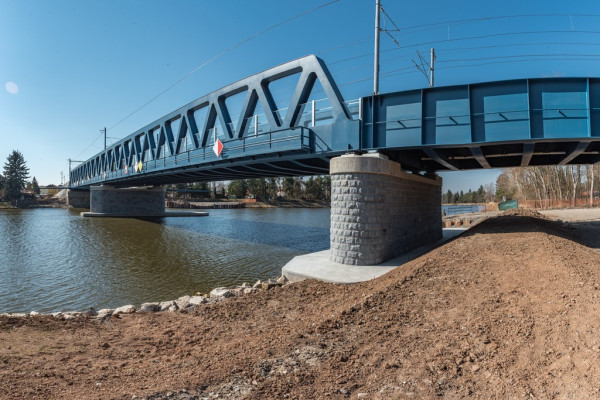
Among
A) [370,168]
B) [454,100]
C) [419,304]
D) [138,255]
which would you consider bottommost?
[138,255]

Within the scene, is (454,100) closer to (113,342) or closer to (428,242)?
(428,242)

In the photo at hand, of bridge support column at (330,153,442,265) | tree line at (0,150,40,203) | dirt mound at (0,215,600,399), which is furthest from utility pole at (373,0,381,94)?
tree line at (0,150,40,203)

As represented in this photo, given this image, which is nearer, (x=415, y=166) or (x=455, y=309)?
(x=455, y=309)

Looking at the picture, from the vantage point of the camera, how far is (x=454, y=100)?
13.5m

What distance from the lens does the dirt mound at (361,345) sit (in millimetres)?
4301

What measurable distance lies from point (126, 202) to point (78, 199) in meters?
43.4

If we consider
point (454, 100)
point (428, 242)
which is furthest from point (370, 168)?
point (428, 242)

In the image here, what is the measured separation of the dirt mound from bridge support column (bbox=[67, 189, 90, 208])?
96155 mm

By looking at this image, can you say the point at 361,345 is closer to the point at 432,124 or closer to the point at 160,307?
the point at 160,307

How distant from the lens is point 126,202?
5550 centimetres

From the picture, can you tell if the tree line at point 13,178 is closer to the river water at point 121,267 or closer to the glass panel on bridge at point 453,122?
the river water at point 121,267

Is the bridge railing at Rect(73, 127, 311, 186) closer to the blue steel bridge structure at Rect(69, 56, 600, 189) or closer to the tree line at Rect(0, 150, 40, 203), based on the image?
the blue steel bridge structure at Rect(69, 56, 600, 189)

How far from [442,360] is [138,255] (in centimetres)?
2012

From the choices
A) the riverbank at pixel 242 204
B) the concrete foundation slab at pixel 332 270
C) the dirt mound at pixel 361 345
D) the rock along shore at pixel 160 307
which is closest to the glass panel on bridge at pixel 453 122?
the concrete foundation slab at pixel 332 270
